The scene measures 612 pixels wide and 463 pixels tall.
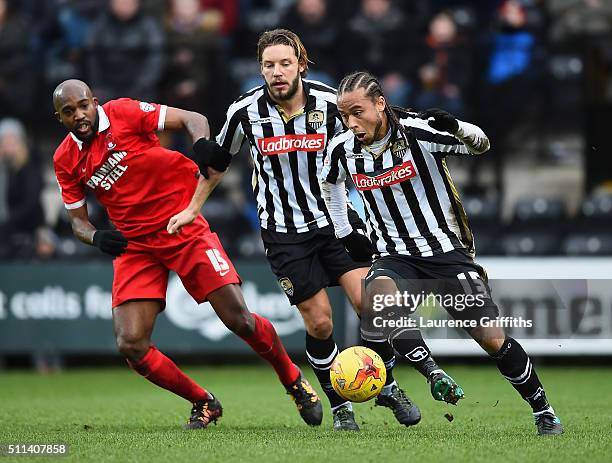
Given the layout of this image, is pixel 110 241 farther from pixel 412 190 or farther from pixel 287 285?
pixel 412 190

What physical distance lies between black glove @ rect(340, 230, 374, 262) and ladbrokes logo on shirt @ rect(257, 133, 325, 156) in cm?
56

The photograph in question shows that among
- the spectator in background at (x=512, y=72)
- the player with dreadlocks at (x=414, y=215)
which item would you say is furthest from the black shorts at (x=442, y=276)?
the spectator in background at (x=512, y=72)

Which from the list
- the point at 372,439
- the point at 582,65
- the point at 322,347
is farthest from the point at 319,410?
the point at 582,65

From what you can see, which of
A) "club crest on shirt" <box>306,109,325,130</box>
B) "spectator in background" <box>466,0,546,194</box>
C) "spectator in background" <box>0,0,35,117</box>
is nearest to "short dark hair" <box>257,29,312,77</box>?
"club crest on shirt" <box>306,109,325,130</box>

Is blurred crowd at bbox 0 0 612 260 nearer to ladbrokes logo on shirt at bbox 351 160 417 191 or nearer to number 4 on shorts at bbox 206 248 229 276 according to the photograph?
number 4 on shorts at bbox 206 248 229 276

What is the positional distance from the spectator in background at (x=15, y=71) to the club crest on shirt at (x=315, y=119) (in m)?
7.51

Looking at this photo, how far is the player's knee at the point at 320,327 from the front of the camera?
22.3 feet

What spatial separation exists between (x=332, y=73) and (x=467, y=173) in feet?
6.41

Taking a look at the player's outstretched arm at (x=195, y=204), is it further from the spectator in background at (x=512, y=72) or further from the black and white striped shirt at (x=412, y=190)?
the spectator in background at (x=512, y=72)

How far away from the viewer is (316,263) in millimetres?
6820

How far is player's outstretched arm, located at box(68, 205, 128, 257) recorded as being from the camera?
266 inches

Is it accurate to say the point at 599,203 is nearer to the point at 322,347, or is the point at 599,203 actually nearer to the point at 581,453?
the point at 322,347

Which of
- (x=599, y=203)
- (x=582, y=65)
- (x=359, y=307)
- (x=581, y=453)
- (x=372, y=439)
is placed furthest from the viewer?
(x=582, y=65)

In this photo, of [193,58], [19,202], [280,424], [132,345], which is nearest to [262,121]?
[132,345]
